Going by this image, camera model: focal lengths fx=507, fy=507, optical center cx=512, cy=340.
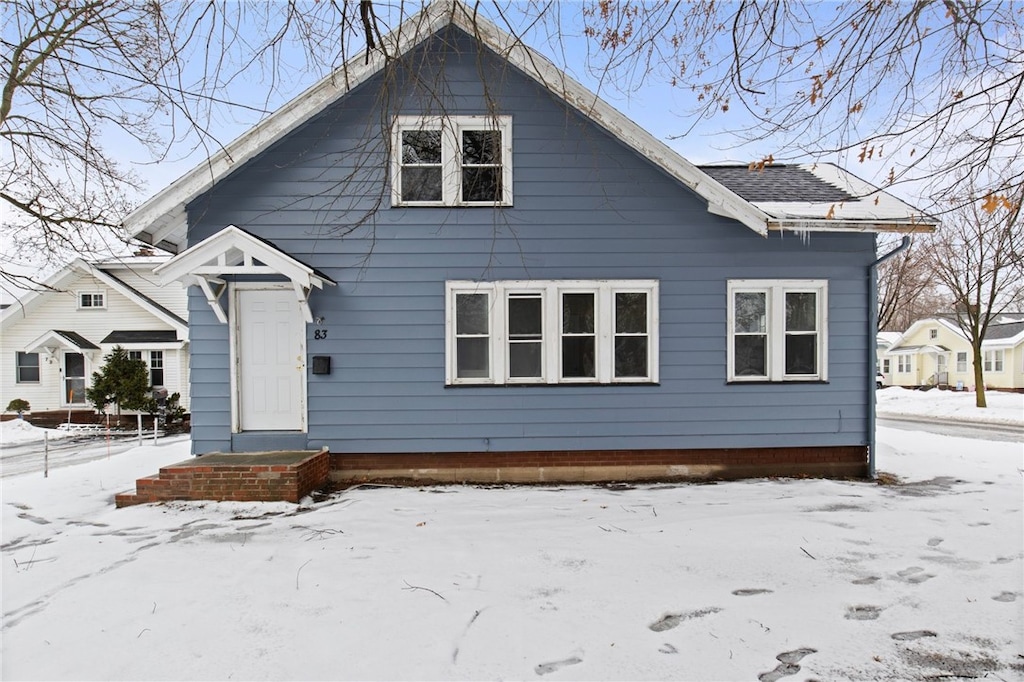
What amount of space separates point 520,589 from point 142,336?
62.5ft

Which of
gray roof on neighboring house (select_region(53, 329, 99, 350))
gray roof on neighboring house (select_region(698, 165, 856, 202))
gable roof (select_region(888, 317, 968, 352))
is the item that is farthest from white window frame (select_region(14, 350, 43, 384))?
gable roof (select_region(888, 317, 968, 352))

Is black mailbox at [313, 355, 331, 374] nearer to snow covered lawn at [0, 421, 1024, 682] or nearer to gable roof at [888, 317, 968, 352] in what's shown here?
snow covered lawn at [0, 421, 1024, 682]

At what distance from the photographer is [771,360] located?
691cm

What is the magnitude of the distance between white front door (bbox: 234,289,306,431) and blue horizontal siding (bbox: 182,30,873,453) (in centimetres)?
21

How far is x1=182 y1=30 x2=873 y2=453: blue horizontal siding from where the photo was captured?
6582mm

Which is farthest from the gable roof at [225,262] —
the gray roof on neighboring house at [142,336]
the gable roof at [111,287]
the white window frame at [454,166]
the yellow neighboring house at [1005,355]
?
the yellow neighboring house at [1005,355]

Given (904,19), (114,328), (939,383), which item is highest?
(904,19)

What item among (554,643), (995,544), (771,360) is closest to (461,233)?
(771,360)

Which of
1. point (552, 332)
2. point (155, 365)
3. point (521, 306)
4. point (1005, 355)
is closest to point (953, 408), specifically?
point (1005, 355)

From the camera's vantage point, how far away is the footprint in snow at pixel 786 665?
104 inches

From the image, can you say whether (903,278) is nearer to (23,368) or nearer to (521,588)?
(521,588)

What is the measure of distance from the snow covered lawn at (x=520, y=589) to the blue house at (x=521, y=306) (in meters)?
1.08

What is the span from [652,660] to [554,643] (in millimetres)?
547

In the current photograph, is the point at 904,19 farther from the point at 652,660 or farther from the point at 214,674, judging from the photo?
the point at 214,674
